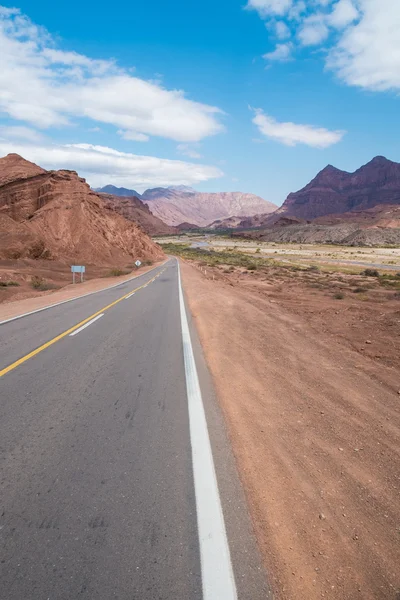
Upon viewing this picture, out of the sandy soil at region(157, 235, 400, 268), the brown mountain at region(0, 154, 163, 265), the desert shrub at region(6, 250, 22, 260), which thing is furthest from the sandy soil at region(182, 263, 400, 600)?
the sandy soil at region(157, 235, 400, 268)

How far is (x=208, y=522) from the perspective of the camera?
2.53 m

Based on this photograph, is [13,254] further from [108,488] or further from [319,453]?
[319,453]

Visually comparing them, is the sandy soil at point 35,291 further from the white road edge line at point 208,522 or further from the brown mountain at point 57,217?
the white road edge line at point 208,522

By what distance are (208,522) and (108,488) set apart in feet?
3.09

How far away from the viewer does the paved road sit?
6.85 ft

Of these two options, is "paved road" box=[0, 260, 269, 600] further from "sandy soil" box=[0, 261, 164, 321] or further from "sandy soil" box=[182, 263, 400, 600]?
"sandy soil" box=[0, 261, 164, 321]

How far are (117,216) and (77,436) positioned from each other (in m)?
64.0

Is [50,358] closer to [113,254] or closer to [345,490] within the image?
[345,490]

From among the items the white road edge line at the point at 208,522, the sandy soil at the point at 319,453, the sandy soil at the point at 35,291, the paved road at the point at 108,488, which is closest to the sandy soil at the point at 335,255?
the sandy soil at the point at 35,291

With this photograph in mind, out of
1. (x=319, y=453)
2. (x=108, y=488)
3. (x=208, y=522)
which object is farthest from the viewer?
(x=319, y=453)

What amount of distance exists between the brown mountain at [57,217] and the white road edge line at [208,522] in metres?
40.0

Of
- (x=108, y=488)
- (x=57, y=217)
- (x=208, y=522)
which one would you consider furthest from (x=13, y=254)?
(x=208, y=522)

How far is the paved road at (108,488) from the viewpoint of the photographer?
209 cm

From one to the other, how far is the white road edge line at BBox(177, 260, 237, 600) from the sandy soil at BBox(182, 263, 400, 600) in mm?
298
